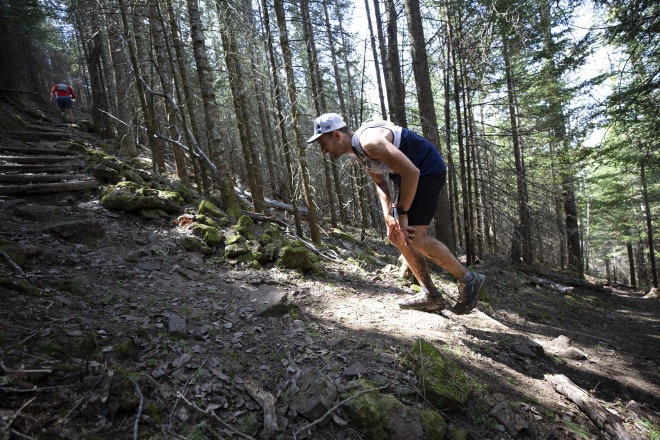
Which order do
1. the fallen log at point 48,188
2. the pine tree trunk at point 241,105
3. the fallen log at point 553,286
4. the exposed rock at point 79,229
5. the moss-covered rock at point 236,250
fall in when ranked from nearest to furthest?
the exposed rock at point 79,229 → the moss-covered rock at point 236,250 → the fallen log at point 48,188 → the pine tree trunk at point 241,105 → the fallen log at point 553,286

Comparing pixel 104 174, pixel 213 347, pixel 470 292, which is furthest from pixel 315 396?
pixel 104 174

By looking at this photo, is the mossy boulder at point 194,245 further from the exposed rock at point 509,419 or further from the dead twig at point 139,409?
the exposed rock at point 509,419

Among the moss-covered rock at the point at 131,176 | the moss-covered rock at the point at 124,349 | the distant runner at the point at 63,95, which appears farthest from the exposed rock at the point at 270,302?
the distant runner at the point at 63,95

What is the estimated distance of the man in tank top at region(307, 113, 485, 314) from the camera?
2621 millimetres

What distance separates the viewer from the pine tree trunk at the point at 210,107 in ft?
19.2

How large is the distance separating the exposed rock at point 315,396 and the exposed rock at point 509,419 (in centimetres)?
124

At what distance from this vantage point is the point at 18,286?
2381 mm

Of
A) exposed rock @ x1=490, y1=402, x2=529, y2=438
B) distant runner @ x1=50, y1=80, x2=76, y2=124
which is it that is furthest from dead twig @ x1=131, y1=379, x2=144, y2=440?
distant runner @ x1=50, y1=80, x2=76, y2=124

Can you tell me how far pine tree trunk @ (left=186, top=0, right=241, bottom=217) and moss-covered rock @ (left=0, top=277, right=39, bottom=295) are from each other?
416cm

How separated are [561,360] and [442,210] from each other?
14.9 feet

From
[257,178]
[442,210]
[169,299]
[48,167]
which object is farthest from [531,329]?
[48,167]

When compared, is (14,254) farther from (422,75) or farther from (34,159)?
(422,75)

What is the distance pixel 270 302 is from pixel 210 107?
184 inches

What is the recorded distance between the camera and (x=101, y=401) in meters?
1.51
